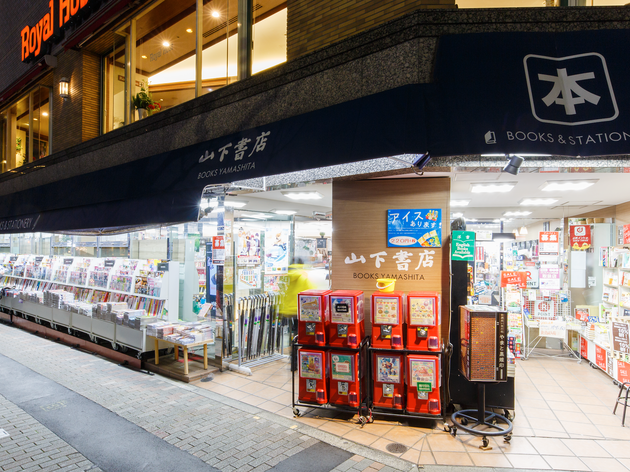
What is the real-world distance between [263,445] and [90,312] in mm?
6071

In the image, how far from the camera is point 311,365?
16.3 feet

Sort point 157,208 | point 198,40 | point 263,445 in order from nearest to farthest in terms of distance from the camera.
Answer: point 263,445 < point 157,208 < point 198,40

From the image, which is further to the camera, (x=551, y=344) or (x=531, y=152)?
(x=551, y=344)

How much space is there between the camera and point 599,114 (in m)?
3.40

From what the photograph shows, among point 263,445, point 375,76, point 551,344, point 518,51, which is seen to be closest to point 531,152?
point 518,51

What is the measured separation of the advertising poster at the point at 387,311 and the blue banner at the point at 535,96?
6.55ft


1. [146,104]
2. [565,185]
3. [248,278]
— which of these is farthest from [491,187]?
[146,104]

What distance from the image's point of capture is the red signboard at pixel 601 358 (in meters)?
6.76

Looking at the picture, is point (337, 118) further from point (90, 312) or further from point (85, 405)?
point (90, 312)

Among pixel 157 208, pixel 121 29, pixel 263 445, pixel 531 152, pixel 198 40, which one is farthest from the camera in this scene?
pixel 121 29

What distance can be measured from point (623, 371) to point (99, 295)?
33.7ft

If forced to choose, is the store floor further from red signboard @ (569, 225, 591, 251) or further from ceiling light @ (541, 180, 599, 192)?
ceiling light @ (541, 180, 599, 192)

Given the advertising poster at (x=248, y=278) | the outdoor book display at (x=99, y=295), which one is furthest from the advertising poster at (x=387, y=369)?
the outdoor book display at (x=99, y=295)

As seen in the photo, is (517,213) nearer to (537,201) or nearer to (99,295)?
(537,201)
